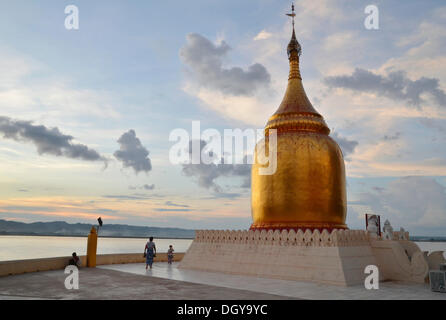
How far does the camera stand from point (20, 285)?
46.6 ft

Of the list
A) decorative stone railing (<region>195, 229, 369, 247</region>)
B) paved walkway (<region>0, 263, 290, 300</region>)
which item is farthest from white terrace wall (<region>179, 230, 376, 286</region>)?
paved walkway (<region>0, 263, 290, 300</region>)

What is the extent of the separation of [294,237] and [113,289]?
9290 mm

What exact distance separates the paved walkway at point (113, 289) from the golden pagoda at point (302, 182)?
8.68 metres

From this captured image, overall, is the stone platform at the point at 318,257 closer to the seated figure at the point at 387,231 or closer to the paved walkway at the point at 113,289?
the seated figure at the point at 387,231

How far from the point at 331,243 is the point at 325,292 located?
382 centimetres

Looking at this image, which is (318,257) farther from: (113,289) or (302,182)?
(113,289)

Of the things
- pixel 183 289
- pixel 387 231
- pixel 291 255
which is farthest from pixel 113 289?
pixel 387 231

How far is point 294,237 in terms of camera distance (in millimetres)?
18453

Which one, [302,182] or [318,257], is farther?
[302,182]

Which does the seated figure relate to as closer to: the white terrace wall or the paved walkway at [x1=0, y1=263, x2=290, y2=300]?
the white terrace wall

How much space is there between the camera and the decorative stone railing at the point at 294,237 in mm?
17241

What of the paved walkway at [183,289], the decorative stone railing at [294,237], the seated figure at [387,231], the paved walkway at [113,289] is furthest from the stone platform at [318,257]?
the paved walkway at [113,289]

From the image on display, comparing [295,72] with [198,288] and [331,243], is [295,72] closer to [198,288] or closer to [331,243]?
[331,243]
